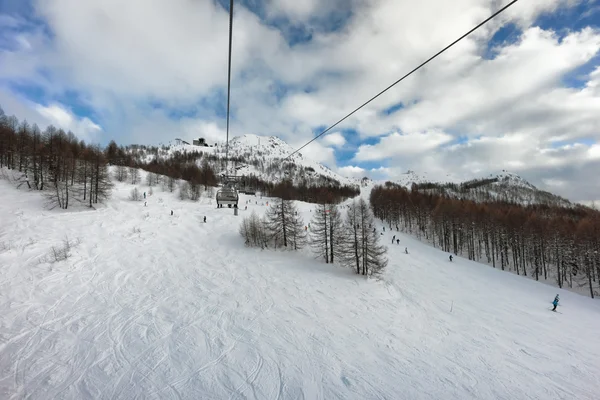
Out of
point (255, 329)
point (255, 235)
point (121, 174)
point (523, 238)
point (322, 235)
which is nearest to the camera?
point (255, 329)

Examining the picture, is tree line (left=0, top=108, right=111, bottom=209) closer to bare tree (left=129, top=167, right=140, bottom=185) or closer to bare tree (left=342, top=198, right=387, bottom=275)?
bare tree (left=129, top=167, right=140, bottom=185)

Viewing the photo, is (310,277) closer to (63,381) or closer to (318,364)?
(318,364)

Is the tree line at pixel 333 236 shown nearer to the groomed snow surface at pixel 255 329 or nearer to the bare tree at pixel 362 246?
the bare tree at pixel 362 246

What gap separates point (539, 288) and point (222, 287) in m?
40.2

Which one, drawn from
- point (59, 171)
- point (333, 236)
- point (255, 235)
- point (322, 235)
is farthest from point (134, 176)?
point (333, 236)

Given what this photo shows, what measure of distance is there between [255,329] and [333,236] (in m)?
17.7

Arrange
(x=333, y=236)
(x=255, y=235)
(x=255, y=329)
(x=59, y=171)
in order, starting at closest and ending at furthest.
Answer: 1. (x=255, y=329)
2. (x=333, y=236)
3. (x=255, y=235)
4. (x=59, y=171)

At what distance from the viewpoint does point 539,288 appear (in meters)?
32.1

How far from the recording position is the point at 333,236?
2961cm

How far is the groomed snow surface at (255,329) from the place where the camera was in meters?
9.52

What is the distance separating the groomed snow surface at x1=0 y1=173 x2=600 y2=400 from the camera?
9.52 metres

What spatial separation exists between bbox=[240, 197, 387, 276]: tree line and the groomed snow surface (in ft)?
6.72

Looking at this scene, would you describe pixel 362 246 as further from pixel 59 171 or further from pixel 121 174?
pixel 121 174

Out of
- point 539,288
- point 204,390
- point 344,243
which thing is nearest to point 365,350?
point 204,390
